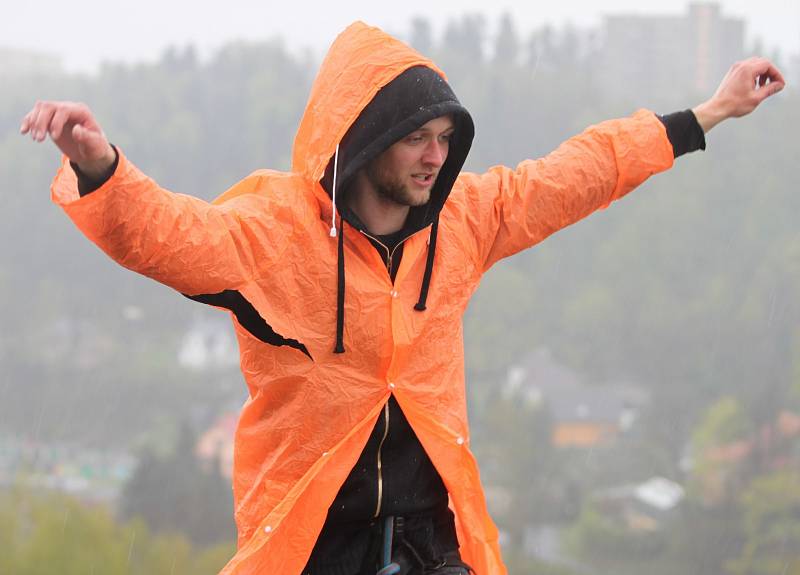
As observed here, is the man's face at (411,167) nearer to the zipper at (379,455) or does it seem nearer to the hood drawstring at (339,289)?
the hood drawstring at (339,289)

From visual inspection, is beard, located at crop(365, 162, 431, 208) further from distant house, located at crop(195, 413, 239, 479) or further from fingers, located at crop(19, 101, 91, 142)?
distant house, located at crop(195, 413, 239, 479)

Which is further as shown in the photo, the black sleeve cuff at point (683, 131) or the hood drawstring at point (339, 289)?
the black sleeve cuff at point (683, 131)

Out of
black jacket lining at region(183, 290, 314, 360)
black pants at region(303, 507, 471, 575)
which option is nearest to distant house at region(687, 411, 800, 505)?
black pants at region(303, 507, 471, 575)

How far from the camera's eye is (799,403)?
46688 mm

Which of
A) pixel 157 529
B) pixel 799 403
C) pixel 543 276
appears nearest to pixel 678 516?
pixel 799 403

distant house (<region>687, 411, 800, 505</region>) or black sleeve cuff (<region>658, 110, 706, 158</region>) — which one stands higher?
black sleeve cuff (<region>658, 110, 706, 158</region>)

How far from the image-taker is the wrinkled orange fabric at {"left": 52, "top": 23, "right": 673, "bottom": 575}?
7.85ft

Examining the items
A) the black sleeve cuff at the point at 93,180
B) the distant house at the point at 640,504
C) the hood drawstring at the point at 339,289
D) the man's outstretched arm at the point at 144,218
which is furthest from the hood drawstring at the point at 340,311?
the distant house at the point at 640,504

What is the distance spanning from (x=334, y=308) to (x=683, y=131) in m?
0.96

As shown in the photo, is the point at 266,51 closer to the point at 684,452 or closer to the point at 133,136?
the point at 133,136

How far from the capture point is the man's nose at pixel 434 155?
2518mm

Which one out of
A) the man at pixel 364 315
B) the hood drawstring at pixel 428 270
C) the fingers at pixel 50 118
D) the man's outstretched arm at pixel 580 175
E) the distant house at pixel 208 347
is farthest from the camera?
the distant house at pixel 208 347

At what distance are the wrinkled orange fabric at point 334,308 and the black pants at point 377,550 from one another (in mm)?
79

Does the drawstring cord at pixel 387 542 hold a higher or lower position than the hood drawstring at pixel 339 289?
lower
